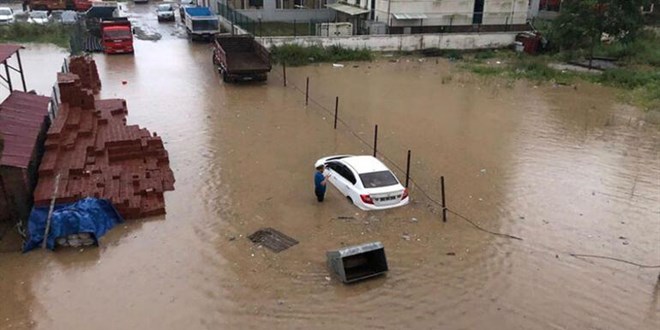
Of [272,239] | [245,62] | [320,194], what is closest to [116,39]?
[245,62]

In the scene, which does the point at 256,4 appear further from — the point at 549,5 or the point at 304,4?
the point at 549,5

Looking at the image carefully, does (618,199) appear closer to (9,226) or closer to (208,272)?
(208,272)

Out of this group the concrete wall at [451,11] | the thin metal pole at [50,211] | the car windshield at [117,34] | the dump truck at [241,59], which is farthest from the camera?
the concrete wall at [451,11]

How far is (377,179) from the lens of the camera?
13508 millimetres

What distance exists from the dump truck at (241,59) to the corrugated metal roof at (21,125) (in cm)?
966

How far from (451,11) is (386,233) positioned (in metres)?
29.1

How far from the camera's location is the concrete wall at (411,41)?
3269 centimetres

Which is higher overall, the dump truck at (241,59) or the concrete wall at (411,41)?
the concrete wall at (411,41)

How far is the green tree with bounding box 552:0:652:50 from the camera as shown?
29531 millimetres

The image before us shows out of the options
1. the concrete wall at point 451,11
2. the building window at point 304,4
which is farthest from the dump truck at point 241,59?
the building window at point 304,4

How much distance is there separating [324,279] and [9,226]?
751 centimetres

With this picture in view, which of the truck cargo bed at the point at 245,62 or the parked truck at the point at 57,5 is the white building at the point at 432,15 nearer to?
the truck cargo bed at the point at 245,62

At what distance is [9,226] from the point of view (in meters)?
12.2

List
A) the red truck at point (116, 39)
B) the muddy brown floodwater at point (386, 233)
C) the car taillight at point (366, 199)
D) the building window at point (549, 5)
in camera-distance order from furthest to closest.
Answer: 1. the building window at point (549, 5)
2. the red truck at point (116, 39)
3. the car taillight at point (366, 199)
4. the muddy brown floodwater at point (386, 233)
